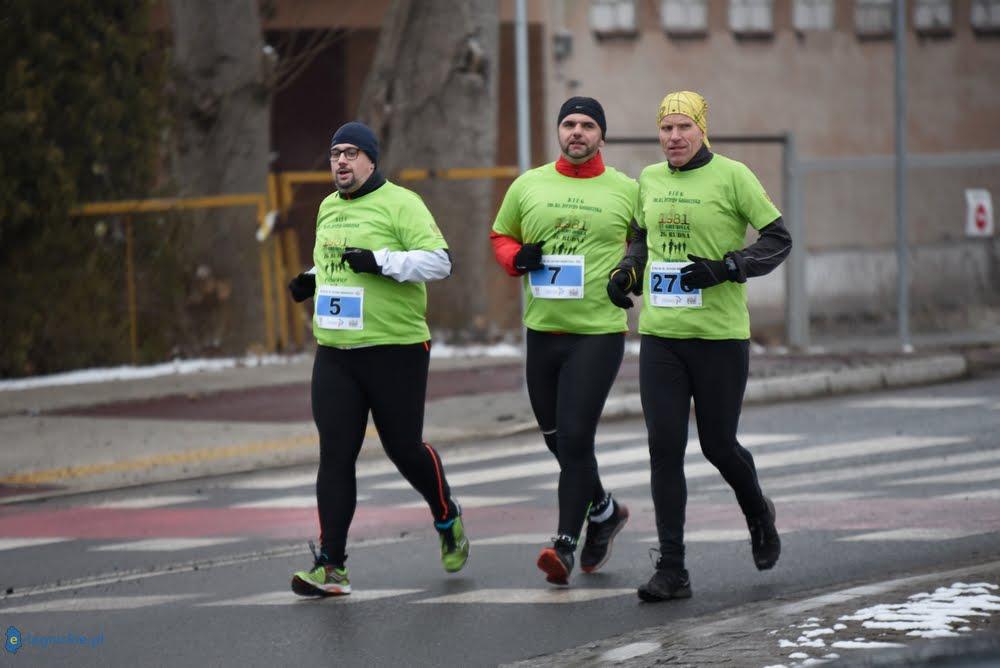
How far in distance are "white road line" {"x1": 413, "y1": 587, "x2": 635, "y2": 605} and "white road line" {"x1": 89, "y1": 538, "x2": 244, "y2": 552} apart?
2.01 meters

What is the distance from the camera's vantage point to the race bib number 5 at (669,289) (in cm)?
768

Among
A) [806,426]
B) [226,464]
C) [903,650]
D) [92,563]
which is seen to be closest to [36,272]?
[226,464]

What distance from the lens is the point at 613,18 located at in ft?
88.3

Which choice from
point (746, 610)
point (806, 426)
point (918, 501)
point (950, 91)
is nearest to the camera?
point (746, 610)

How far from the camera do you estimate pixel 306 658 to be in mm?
6770

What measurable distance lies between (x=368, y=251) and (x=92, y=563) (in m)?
2.28

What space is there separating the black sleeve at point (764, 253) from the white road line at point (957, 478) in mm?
Answer: 3286

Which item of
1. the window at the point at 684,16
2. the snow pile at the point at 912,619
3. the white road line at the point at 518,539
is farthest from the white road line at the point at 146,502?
the window at the point at 684,16

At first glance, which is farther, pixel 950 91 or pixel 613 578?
pixel 950 91

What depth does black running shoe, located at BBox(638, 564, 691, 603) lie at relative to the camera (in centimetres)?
755

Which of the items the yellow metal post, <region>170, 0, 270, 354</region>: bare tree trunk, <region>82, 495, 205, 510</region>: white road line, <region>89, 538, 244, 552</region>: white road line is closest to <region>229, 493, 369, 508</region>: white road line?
<region>82, 495, 205, 510</region>: white road line

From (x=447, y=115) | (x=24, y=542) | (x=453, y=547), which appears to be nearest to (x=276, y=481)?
(x=24, y=542)

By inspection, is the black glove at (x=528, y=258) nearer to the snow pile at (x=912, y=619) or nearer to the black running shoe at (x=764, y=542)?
the black running shoe at (x=764, y=542)

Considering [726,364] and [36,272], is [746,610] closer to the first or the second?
[726,364]
